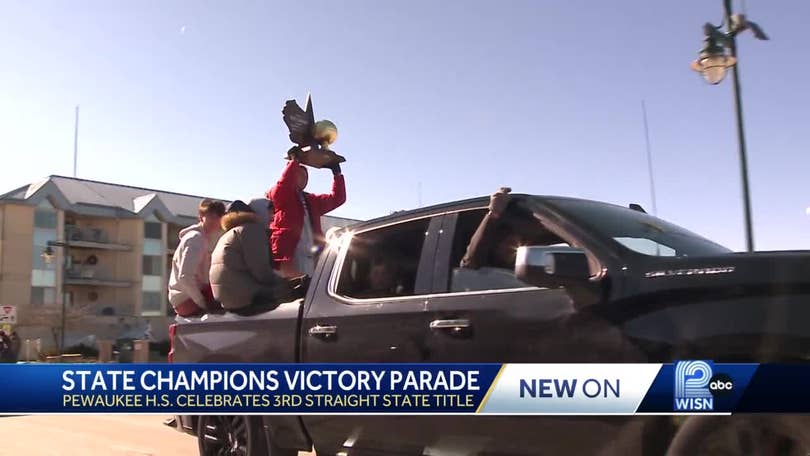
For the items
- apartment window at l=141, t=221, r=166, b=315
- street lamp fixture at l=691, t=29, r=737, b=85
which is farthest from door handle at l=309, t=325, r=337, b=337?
apartment window at l=141, t=221, r=166, b=315

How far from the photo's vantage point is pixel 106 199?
206 ft

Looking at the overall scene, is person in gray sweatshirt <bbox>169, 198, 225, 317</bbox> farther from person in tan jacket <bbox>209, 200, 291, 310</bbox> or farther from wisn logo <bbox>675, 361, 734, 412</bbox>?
wisn logo <bbox>675, 361, 734, 412</bbox>

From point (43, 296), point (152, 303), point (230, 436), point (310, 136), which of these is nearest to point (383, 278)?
point (230, 436)

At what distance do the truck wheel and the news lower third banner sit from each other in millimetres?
291

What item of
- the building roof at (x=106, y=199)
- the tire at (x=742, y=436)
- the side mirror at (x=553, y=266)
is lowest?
the tire at (x=742, y=436)

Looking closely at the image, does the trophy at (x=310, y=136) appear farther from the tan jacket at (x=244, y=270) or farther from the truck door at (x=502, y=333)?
the truck door at (x=502, y=333)

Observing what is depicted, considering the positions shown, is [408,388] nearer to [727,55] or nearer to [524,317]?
[524,317]

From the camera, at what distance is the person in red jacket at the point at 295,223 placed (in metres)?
6.39

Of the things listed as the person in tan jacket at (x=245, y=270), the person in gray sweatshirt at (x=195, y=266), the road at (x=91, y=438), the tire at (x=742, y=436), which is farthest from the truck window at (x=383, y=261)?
the road at (x=91, y=438)

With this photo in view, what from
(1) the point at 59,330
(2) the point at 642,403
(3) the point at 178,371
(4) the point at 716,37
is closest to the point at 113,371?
(3) the point at 178,371

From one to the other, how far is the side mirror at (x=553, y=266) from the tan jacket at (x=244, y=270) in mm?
2158

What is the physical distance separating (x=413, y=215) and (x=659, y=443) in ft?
6.41

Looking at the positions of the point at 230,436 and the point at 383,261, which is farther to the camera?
the point at 230,436

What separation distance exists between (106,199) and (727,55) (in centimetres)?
6047
